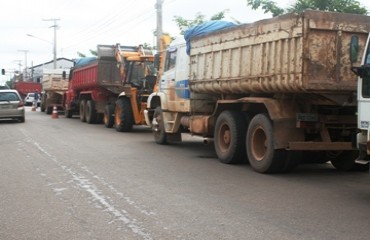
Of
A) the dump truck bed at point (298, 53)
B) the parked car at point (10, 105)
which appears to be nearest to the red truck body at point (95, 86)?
the parked car at point (10, 105)

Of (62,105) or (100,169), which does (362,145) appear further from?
(62,105)

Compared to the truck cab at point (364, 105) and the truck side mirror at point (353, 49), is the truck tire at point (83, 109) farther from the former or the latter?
the truck cab at point (364, 105)

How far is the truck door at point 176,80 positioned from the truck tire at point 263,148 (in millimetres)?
2958

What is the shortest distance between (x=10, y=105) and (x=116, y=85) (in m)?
5.31

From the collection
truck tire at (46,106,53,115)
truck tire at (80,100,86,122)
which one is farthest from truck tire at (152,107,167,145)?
truck tire at (46,106,53,115)

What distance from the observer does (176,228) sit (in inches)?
219

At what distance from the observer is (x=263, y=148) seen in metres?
9.62

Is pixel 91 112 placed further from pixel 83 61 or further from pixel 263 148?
pixel 263 148

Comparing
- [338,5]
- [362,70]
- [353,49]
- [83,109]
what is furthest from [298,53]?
[83,109]

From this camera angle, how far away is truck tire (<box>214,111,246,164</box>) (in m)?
10.2

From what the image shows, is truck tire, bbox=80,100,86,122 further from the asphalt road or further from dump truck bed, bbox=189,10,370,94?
dump truck bed, bbox=189,10,370,94

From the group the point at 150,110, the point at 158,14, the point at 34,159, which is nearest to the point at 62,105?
the point at 158,14

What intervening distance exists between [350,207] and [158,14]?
2189 cm

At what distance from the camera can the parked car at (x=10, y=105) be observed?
2266 centimetres
